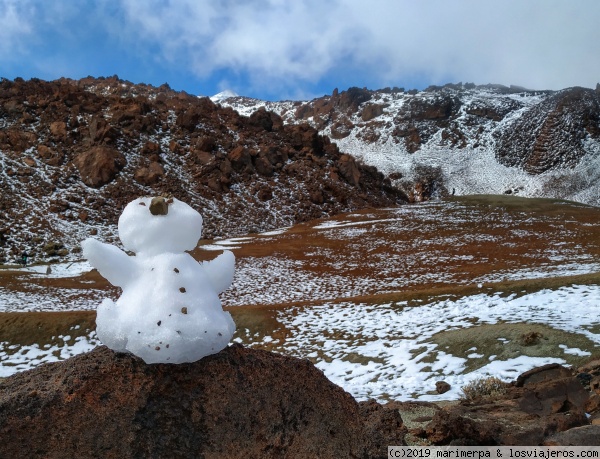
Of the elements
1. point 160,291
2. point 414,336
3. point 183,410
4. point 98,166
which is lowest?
point 414,336

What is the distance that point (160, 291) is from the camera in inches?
130

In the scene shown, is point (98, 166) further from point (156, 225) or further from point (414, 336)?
point (156, 225)

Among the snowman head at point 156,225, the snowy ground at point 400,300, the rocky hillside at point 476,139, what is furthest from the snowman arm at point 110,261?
the rocky hillside at point 476,139

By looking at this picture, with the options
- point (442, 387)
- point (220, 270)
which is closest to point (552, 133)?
point (442, 387)

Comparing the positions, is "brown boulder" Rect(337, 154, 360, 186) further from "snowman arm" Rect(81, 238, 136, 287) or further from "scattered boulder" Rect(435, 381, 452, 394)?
"snowman arm" Rect(81, 238, 136, 287)

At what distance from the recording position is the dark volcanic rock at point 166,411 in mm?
3018

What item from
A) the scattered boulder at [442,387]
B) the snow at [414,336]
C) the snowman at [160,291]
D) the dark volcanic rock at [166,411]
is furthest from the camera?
the snow at [414,336]

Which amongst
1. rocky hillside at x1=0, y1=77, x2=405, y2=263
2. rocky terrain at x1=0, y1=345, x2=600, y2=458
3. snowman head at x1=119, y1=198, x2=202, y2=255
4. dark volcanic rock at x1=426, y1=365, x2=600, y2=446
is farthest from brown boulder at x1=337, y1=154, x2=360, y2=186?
snowman head at x1=119, y1=198, x2=202, y2=255

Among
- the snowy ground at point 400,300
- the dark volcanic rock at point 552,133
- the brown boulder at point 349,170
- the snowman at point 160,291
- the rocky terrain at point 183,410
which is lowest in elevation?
the snowy ground at point 400,300

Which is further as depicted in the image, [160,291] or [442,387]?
[442,387]

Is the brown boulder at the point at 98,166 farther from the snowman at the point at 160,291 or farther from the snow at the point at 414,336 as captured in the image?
the snowman at the point at 160,291

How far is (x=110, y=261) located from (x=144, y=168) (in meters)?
38.0

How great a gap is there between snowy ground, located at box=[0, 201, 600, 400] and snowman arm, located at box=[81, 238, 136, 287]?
23.4 ft

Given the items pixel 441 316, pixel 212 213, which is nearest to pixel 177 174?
pixel 212 213
